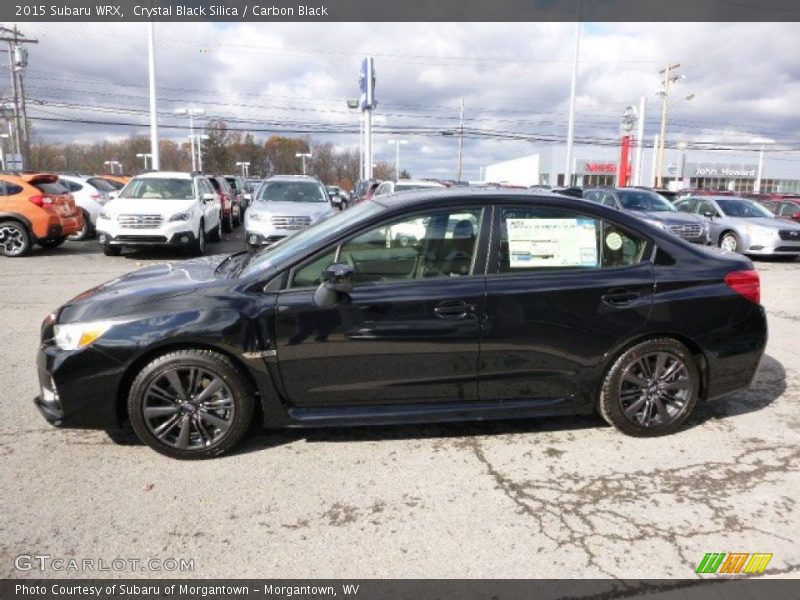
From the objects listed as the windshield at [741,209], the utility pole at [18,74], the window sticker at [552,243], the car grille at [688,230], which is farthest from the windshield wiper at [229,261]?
the utility pole at [18,74]

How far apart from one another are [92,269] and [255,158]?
270 feet

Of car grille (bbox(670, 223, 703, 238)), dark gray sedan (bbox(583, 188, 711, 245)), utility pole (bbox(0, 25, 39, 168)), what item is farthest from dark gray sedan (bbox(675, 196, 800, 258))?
utility pole (bbox(0, 25, 39, 168))

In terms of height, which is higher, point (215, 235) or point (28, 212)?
point (28, 212)

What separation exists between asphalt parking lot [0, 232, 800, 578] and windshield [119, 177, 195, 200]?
932 cm

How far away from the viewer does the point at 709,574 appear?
2.64 m

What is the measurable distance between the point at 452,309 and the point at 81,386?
2.24 metres

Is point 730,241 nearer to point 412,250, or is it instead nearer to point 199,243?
point 199,243

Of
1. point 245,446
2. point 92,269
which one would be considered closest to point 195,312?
point 245,446

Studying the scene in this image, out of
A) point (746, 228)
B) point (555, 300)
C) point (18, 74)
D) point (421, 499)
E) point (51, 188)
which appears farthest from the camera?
point (18, 74)

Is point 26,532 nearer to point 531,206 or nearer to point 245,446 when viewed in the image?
point 245,446

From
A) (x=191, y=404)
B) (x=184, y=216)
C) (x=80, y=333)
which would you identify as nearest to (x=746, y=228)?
(x=184, y=216)

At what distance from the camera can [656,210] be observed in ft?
47.6

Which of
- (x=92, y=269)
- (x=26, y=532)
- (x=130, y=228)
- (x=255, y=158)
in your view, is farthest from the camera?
(x=255, y=158)

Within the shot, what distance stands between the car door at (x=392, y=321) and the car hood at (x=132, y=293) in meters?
0.69
